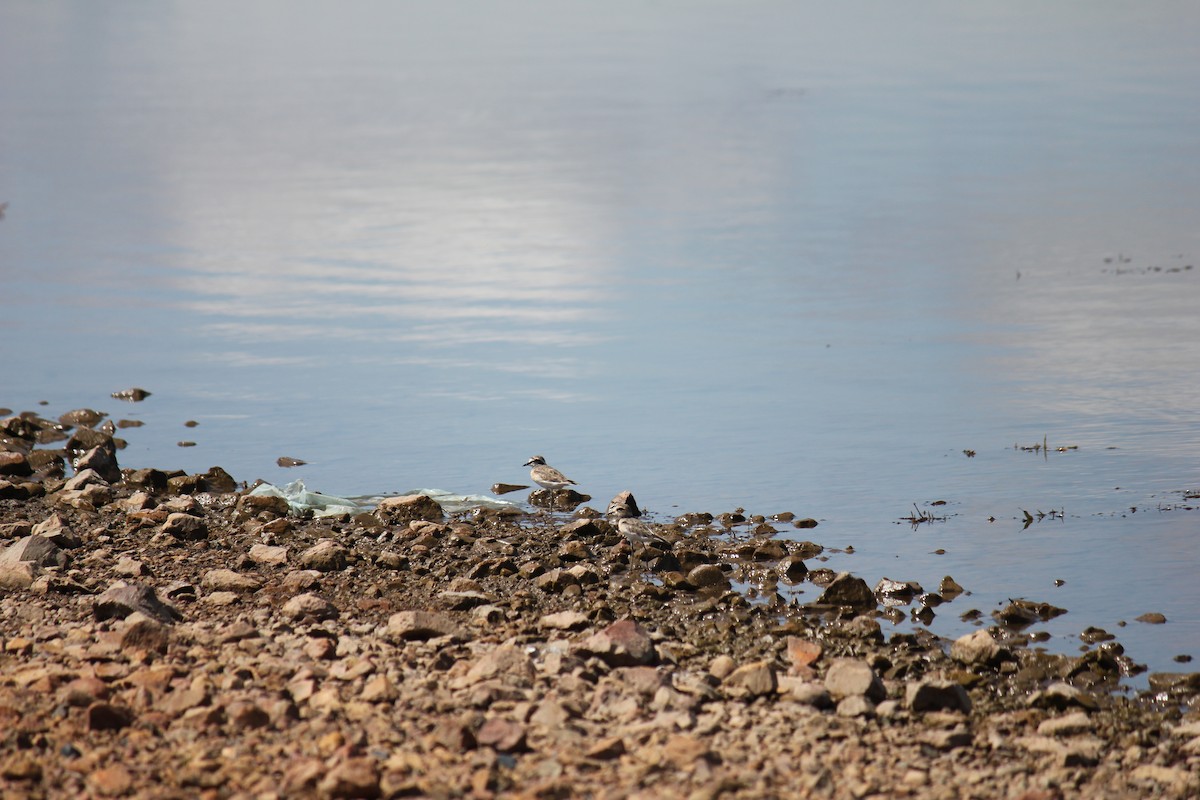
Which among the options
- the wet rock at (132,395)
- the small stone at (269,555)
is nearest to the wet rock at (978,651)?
the small stone at (269,555)

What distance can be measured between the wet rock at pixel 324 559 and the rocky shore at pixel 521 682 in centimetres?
3

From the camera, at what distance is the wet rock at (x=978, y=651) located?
27.1 ft

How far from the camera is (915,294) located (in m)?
22.7

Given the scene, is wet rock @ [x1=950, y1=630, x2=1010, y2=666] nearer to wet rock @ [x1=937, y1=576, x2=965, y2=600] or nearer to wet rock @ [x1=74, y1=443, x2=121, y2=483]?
wet rock @ [x1=937, y1=576, x2=965, y2=600]

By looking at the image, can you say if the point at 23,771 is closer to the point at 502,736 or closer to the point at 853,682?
the point at 502,736

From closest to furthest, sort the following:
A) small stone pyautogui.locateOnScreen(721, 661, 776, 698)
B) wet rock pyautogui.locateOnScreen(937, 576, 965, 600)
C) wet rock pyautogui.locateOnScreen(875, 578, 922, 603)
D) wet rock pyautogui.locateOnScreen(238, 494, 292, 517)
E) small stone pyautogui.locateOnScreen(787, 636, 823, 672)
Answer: small stone pyautogui.locateOnScreen(721, 661, 776, 698), small stone pyautogui.locateOnScreen(787, 636, 823, 672), wet rock pyautogui.locateOnScreen(875, 578, 922, 603), wet rock pyautogui.locateOnScreen(937, 576, 965, 600), wet rock pyautogui.locateOnScreen(238, 494, 292, 517)

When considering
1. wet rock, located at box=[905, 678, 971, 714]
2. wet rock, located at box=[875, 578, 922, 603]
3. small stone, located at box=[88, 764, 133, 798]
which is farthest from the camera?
wet rock, located at box=[875, 578, 922, 603]

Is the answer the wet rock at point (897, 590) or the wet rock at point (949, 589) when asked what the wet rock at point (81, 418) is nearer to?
the wet rock at point (897, 590)

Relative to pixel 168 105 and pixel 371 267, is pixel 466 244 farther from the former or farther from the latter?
pixel 168 105

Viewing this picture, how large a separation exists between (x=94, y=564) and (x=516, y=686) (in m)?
4.03

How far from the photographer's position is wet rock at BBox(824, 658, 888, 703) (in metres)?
7.52

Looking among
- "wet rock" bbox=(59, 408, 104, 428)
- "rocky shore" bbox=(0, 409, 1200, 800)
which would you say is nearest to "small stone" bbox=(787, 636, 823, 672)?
"rocky shore" bbox=(0, 409, 1200, 800)

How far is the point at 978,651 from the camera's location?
830cm

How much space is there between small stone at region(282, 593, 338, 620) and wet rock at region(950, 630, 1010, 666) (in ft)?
12.1
